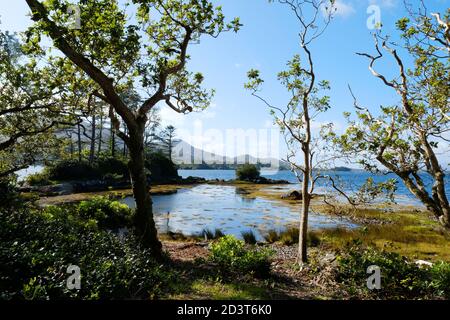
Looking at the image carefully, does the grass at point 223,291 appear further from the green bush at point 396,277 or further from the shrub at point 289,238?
the shrub at point 289,238

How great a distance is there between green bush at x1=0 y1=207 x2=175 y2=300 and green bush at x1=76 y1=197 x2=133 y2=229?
245 inches

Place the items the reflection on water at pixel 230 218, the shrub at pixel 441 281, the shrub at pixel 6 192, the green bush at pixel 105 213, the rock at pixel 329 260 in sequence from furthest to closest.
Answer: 1. the reflection on water at pixel 230 218
2. the green bush at pixel 105 213
3. the shrub at pixel 6 192
4. the rock at pixel 329 260
5. the shrub at pixel 441 281

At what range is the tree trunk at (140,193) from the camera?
11.1m

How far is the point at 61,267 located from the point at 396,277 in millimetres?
9322

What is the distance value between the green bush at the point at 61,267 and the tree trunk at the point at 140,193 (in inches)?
50.1

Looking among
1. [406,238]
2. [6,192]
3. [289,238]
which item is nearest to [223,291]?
[6,192]

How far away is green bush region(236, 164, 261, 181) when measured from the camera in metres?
81.5

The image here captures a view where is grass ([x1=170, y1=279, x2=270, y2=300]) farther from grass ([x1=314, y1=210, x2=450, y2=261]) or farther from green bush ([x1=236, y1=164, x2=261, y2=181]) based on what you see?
green bush ([x1=236, y1=164, x2=261, y2=181])

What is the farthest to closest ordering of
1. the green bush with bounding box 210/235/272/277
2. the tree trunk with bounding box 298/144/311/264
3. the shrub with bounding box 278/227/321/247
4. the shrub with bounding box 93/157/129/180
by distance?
the shrub with bounding box 93/157/129/180 < the shrub with bounding box 278/227/321/247 < the tree trunk with bounding box 298/144/311/264 < the green bush with bounding box 210/235/272/277

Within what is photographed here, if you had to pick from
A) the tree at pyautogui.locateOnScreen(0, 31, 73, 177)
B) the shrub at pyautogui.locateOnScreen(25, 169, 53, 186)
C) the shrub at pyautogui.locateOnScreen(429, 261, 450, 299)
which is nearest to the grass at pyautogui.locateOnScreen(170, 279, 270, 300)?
the shrub at pyautogui.locateOnScreen(429, 261, 450, 299)

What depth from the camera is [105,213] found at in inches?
699

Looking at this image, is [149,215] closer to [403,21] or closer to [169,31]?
[169,31]

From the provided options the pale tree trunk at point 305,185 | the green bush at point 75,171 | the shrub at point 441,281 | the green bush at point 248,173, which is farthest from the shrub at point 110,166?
the shrub at point 441,281
